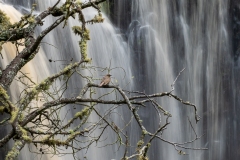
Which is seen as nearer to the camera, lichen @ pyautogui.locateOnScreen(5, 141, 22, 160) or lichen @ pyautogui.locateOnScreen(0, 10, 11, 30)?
lichen @ pyautogui.locateOnScreen(5, 141, 22, 160)

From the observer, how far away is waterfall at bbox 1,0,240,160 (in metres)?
12.1

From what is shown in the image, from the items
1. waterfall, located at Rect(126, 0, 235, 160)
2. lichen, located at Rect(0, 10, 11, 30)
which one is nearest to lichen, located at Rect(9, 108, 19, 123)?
lichen, located at Rect(0, 10, 11, 30)

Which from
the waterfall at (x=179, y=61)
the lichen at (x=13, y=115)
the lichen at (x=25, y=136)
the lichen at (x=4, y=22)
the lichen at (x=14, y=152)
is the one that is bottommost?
the lichen at (x=14, y=152)

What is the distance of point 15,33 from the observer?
4.34 m

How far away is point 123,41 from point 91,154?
3935 mm

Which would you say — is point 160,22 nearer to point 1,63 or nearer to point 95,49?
point 95,49

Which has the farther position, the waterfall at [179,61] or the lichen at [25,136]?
the waterfall at [179,61]

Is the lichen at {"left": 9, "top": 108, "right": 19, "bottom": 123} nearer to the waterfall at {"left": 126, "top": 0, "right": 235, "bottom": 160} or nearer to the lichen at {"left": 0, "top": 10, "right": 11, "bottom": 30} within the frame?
the lichen at {"left": 0, "top": 10, "right": 11, "bottom": 30}

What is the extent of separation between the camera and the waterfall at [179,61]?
12.1m

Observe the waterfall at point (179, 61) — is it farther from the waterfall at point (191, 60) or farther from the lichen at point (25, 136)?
the lichen at point (25, 136)

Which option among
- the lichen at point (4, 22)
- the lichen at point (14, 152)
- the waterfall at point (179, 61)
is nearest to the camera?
the lichen at point (14, 152)

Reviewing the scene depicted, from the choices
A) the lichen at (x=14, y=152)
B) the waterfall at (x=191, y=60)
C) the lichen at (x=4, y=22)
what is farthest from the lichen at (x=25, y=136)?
the waterfall at (x=191, y=60)

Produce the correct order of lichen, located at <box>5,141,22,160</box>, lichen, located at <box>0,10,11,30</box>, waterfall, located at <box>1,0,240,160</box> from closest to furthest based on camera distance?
1. lichen, located at <box>5,141,22,160</box>
2. lichen, located at <box>0,10,11,30</box>
3. waterfall, located at <box>1,0,240,160</box>

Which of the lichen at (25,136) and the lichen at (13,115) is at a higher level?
the lichen at (13,115)
